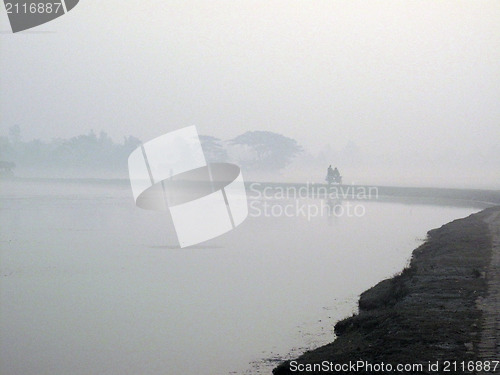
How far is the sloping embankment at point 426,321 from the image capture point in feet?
30.9

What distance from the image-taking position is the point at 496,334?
9.73 meters

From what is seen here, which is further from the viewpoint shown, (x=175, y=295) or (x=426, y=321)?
(x=175, y=295)

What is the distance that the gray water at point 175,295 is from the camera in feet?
40.4

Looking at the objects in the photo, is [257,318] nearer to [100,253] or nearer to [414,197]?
[100,253]

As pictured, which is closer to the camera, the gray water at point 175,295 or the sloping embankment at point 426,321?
the sloping embankment at point 426,321

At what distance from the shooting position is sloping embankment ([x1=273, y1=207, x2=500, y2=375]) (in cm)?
941

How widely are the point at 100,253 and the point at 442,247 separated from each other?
560 inches

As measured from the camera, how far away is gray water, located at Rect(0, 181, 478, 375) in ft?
40.4

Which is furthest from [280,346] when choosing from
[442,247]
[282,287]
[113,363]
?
[442,247]

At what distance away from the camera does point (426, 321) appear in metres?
11.1

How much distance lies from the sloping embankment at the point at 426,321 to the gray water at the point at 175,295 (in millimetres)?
896

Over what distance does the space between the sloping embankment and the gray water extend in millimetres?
896

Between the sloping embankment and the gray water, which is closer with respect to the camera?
the sloping embankment

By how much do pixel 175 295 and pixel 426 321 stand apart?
8900 mm
